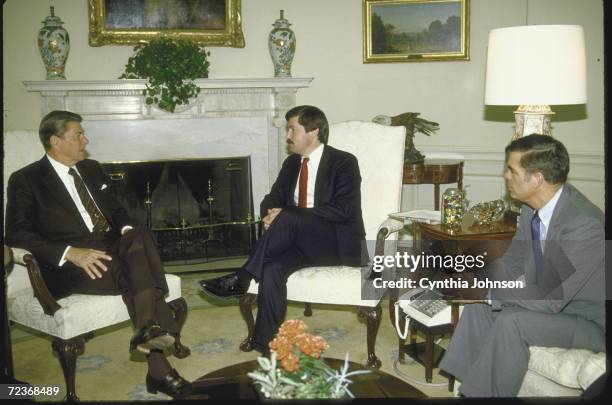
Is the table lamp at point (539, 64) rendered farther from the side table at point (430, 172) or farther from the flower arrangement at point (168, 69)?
the flower arrangement at point (168, 69)

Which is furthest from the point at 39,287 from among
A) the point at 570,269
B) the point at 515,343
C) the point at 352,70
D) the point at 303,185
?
the point at 352,70

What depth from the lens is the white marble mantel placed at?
495cm

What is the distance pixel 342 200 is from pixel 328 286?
0.55 meters

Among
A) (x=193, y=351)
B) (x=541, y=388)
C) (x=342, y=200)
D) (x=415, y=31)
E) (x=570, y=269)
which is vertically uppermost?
(x=415, y=31)

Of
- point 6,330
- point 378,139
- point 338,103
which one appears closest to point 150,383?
point 6,330

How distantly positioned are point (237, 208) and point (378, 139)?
207 cm

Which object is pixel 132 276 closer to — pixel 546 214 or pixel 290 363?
pixel 290 363

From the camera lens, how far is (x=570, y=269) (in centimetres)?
233

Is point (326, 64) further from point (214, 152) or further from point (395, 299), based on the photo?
point (395, 299)

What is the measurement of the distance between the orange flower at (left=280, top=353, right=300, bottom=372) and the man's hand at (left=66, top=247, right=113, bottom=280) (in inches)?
56.7

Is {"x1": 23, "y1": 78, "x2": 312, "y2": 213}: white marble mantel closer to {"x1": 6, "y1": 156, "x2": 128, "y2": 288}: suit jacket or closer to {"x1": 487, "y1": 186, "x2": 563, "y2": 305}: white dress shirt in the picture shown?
{"x1": 6, "y1": 156, "x2": 128, "y2": 288}: suit jacket

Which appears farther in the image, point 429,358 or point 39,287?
point 429,358

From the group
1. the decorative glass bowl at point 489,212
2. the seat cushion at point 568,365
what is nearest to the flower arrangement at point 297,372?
the seat cushion at point 568,365

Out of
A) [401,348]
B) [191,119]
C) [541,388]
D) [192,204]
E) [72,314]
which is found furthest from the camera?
[192,204]
